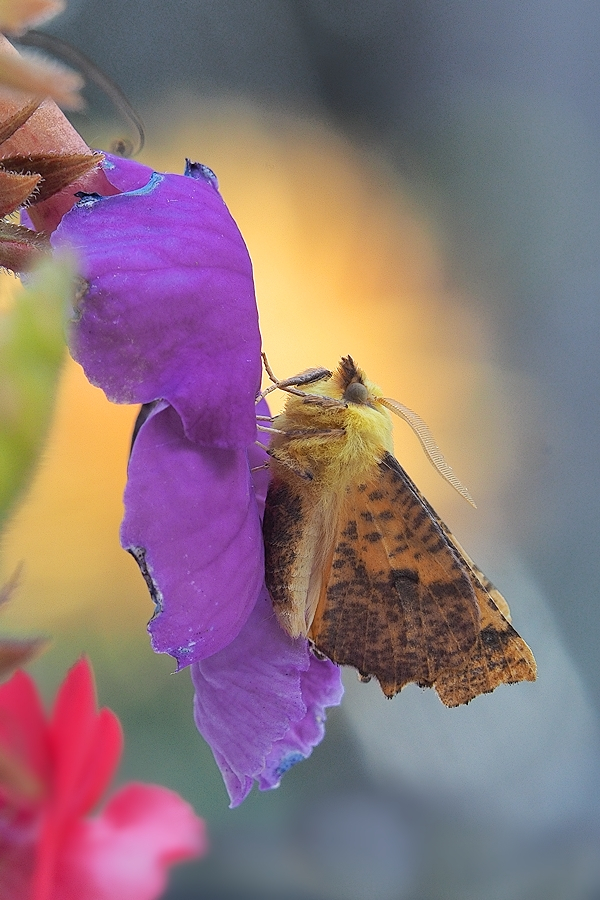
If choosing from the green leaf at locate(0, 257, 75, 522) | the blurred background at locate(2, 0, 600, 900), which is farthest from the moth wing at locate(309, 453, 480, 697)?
the blurred background at locate(2, 0, 600, 900)

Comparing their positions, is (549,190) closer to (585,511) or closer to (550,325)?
(550,325)

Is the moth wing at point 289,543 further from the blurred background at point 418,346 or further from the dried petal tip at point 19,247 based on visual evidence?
the blurred background at point 418,346

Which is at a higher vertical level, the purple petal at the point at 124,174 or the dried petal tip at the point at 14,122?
the dried petal tip at the point at 14,122

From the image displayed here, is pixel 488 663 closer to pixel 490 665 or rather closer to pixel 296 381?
pixel 490 665

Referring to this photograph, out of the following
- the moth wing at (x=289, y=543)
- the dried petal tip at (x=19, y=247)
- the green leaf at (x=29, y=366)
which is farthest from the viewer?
the moth wing at (x=289, y=543)

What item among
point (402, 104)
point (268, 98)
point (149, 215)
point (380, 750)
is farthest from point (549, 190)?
point (149, 215)

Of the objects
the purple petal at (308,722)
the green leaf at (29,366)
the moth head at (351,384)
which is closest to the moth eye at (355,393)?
the moth head at (351,384)
